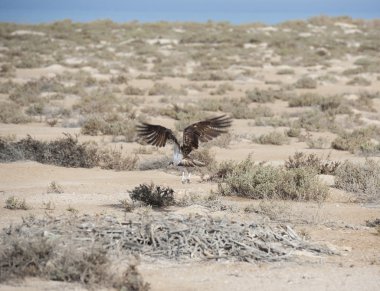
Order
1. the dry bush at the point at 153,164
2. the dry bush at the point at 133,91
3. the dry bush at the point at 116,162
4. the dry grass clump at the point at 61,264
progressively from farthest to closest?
the dry bush at the point at 133,91, the dry bush at the point at 153,164, the dry bush at the point at 116,162, the dry grass clump at the point at 61,264

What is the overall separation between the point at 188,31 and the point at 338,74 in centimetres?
2076

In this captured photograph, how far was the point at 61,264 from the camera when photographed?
561 cm

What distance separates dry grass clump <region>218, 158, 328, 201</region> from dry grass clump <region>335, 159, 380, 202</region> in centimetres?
61

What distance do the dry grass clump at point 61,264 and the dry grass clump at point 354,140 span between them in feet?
28.4

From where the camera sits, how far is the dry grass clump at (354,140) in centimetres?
1360

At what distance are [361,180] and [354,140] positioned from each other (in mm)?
4641

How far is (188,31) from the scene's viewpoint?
47.1 metres

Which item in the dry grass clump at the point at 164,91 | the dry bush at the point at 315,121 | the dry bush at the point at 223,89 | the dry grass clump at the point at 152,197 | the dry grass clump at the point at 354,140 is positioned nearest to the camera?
the dry grass clump at the point at 152,197

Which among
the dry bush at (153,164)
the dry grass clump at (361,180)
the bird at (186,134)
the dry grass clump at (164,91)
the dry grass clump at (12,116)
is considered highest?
the dry grass clump at (164,91)

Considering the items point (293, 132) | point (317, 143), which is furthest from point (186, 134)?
point (293, 132)

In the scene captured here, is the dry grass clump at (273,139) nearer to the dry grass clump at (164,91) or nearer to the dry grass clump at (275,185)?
the dry grass clump at (275,185)

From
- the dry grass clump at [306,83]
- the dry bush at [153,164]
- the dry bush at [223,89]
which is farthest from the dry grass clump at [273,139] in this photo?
the dry grass clump at [306,83]

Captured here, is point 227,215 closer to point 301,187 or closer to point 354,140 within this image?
point 301,187

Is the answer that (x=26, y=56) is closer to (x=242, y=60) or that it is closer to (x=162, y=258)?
(x=242, y=60)
